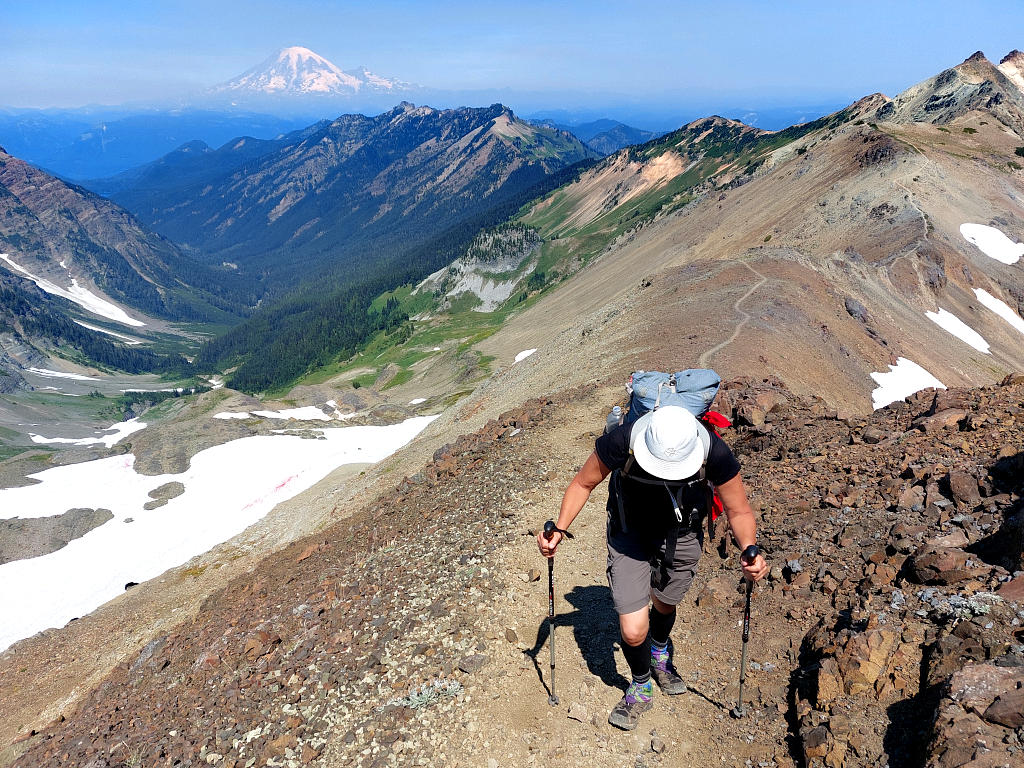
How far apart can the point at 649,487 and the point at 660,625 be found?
280 cm

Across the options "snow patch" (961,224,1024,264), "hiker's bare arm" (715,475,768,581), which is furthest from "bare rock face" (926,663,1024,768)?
"snow patch" (961,224,1024,264)

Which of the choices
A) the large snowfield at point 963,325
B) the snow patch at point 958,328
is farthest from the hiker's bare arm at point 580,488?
the snow patch at point 958,328

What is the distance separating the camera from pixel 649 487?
25.2ft

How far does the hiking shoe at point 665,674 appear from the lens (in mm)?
9117

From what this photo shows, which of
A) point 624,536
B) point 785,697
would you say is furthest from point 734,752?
point 624,536

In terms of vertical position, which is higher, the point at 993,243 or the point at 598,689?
the point at 993,243

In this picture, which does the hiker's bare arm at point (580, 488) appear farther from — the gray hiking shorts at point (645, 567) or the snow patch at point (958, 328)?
the snow patch at point (958, 328)

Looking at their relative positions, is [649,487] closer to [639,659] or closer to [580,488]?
[580,488]

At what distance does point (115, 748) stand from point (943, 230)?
269 ft

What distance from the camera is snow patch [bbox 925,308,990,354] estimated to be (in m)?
52.2

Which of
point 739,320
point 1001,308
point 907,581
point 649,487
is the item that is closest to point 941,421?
point 907,581

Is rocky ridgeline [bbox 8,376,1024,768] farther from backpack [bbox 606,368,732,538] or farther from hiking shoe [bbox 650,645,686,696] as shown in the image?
backpack [bbox 606,368,732,538]

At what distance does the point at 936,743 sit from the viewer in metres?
6.23

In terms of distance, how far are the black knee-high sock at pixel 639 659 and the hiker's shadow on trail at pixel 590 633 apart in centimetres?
96
